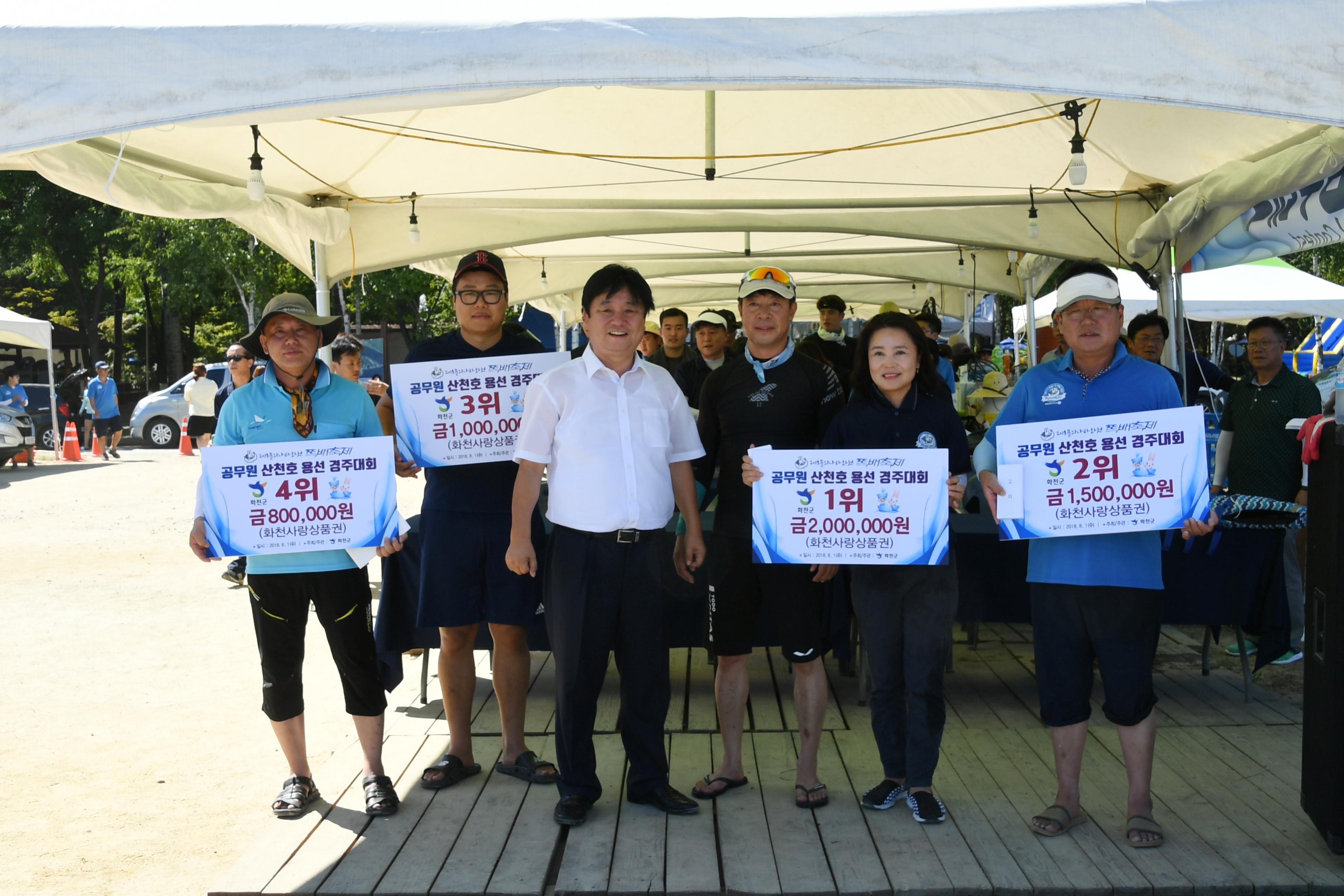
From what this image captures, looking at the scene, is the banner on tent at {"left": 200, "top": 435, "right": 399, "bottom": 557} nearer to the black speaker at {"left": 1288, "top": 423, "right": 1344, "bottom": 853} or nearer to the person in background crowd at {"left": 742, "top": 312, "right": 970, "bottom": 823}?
the person in background crowd at {"left": 742, "top": 312, "right": 970, "bottom": 823}

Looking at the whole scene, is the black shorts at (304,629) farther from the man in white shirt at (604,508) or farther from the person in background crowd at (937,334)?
the person in background crowd at (937,334)

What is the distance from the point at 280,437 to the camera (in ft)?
13.1

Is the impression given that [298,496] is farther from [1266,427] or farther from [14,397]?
[14,397]

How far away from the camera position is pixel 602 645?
13.0ft

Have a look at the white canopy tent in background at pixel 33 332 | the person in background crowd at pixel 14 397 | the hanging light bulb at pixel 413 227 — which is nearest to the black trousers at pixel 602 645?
the hanging light bulb at pixel 413 227

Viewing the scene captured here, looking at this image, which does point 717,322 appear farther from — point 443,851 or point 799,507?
point 443,851

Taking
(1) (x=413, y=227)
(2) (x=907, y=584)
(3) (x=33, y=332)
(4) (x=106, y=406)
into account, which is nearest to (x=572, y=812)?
(2) (x=907, y=584)

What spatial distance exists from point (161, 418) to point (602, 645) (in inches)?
904

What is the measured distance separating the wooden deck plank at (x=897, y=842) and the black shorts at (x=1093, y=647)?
608 mm

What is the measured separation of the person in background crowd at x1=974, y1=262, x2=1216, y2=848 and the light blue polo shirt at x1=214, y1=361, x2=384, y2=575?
2275 mm

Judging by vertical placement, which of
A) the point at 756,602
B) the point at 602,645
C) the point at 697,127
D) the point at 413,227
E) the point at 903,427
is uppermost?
the point at 697,127

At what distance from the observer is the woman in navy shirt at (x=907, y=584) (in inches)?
153

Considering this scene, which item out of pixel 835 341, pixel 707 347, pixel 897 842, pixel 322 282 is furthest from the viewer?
pixel 322 282

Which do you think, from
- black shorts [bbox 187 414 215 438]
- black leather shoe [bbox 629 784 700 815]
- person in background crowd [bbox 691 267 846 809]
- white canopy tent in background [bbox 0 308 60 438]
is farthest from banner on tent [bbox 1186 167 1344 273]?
white canopy tent in background [bbox 0 308 60 438]
